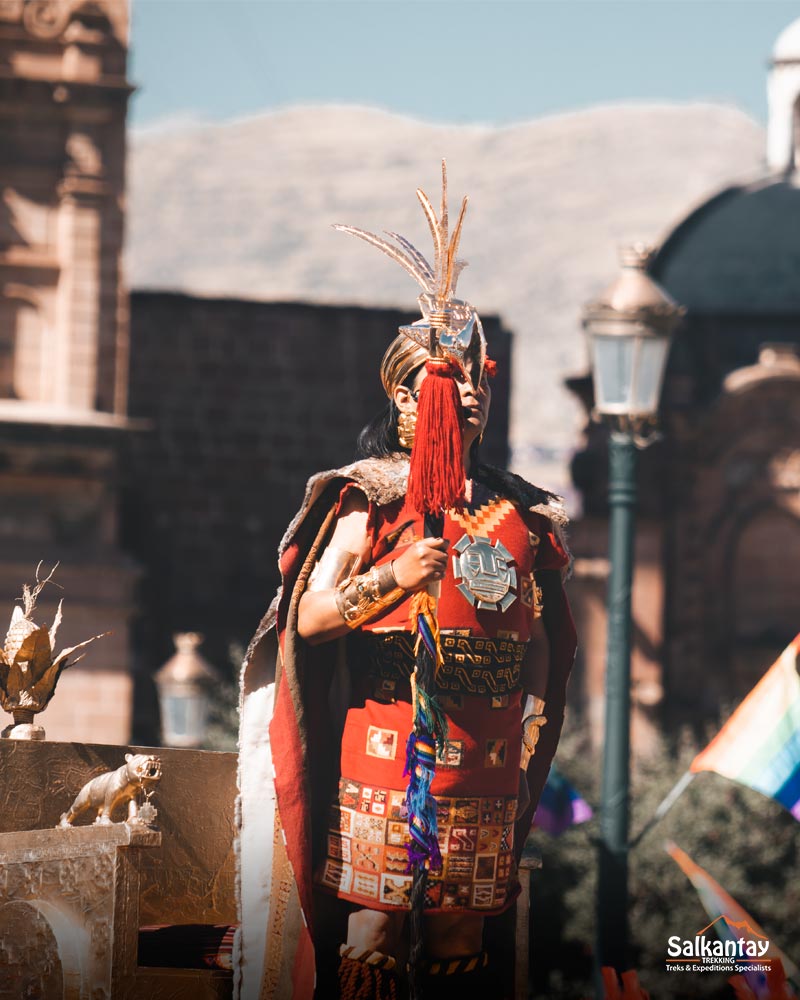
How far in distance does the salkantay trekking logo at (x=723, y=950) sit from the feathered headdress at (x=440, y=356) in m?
2.63

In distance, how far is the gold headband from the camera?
22.3ft

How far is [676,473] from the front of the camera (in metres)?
29.1

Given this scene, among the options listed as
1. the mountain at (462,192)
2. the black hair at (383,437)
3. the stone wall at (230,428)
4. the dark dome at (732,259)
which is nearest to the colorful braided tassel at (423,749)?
the black hair at (383,437)

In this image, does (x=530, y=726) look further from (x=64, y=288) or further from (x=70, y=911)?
(x=64, y=288)

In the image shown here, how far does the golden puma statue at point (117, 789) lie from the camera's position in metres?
6.59

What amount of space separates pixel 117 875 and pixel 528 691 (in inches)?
55.7

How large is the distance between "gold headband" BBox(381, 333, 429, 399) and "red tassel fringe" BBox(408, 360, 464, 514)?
213mm

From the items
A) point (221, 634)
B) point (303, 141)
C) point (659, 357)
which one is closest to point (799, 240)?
point (221, 634)

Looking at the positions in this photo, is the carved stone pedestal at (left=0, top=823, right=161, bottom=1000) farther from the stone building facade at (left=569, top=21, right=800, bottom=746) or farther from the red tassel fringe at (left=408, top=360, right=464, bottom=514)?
the stone building facade at (left=569, top=21, right=800, bottom=746)

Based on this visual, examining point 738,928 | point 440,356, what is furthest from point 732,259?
point 440,356

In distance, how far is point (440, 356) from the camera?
6641 mm

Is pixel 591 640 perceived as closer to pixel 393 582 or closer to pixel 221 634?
pixel 221 634

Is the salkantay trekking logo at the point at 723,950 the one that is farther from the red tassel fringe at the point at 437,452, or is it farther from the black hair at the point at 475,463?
the red tassel fringe at the point at 437,452

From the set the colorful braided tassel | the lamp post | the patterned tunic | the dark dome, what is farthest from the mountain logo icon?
the dark dome
